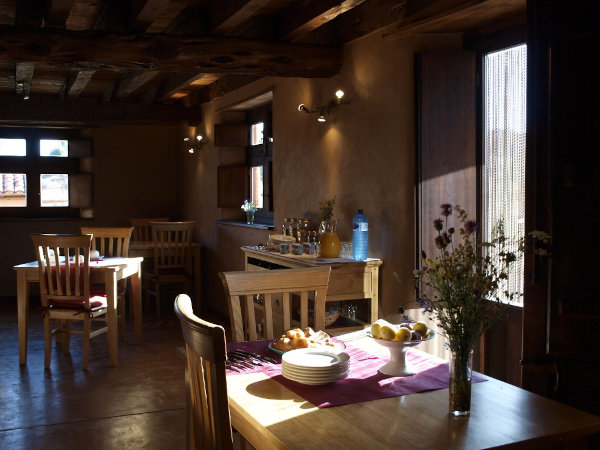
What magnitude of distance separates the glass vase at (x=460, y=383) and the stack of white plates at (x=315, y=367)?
15.2 inches

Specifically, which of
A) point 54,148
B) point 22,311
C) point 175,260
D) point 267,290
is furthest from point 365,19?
point 54,148

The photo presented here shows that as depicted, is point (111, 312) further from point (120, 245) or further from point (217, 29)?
point (217, 29)

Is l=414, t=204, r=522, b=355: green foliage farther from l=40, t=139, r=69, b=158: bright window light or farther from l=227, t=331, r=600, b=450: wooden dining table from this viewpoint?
l=40, t=139, r=69, b=158: bright window light

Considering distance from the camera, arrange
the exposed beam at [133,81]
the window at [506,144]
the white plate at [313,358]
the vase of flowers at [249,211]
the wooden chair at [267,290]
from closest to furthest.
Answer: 1. the white plate at [313,358]
2. the wooden chair at [267,290]
3. the window at [506,144]
4. the exposed beam at [133,81]
5. the vase of flowers at [249,211]

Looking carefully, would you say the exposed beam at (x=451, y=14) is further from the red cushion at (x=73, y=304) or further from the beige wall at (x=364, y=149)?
the red cushion at (x=73, y=304)

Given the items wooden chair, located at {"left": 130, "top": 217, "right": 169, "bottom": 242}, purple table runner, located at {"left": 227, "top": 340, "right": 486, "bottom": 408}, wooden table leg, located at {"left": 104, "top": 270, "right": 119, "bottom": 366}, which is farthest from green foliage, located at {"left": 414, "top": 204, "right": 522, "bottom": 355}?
wooden chair, located at {"left": 130, "top": 217, "right": 169, "bottom": 242}

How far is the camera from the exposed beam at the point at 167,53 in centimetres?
390

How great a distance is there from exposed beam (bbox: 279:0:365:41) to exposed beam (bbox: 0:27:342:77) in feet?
0.39

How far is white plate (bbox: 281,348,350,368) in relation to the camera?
1.98 m

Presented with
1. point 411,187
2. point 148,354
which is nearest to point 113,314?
point 148,354

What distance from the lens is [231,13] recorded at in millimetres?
3967

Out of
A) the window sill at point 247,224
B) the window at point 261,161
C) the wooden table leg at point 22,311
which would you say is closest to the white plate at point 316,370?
the wooden table leg at point 22,311

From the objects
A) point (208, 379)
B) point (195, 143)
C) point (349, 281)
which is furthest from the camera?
point (195, 143)

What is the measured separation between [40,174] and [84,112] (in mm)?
1339
